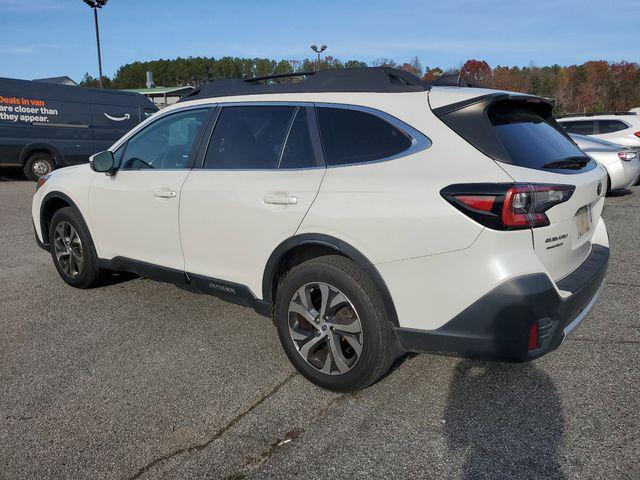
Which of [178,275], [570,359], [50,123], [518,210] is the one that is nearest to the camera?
[518,210]

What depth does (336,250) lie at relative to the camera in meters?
2.99

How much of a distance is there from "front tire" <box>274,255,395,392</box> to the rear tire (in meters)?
12.4

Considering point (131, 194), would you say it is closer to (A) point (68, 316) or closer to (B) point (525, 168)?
(A) point (68, 316)

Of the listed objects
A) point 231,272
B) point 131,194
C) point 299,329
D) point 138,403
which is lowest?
point 138,403

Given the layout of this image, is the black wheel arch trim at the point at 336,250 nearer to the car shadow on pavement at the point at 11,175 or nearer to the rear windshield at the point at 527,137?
the rear windshield at the point at 527,137

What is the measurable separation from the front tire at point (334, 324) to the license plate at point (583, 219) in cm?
115

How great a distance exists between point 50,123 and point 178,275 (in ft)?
37.4

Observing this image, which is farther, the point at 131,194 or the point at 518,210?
the point at 131,194

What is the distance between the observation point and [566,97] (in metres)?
52.2

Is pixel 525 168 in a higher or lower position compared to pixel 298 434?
higher

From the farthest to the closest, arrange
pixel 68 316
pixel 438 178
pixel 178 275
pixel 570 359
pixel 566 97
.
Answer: pixel 566 97 < pixel 68 316 < pixel 178 275 < pixel 570 359 < pixel 438 178

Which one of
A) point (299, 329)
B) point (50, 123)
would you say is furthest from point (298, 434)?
point (50, 123)

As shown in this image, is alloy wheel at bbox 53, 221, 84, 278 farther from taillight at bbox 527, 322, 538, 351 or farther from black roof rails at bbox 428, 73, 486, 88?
taillight at bbox 527, 322, 538, 351

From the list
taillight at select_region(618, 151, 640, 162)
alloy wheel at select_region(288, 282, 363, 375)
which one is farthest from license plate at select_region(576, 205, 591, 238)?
taillight at select_region(618, 151, 640, 162)
